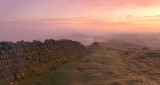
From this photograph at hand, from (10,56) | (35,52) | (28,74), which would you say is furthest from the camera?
(35,52)

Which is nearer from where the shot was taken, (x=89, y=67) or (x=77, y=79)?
(x=77, y=79)

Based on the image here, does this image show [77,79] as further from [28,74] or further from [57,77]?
[28,74]

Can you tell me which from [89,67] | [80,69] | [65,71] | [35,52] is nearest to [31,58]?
[35,52]

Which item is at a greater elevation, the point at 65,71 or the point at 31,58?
the point at 31,58

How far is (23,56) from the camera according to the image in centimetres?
827

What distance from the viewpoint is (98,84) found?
764cm

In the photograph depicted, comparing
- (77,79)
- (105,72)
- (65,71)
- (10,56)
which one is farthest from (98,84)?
(10,56)

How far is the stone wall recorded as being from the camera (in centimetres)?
718

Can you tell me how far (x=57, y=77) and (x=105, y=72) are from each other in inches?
112

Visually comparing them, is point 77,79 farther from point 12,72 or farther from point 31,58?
point 12,72

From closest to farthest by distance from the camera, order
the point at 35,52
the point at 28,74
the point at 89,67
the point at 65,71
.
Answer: the point at 28,74 → the point at 35,52 → the point at 65,71 → the point at 89,67

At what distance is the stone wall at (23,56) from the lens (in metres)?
7.18

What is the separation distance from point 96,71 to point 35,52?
377 cm

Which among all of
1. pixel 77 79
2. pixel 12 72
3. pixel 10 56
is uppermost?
pixel 10 56
